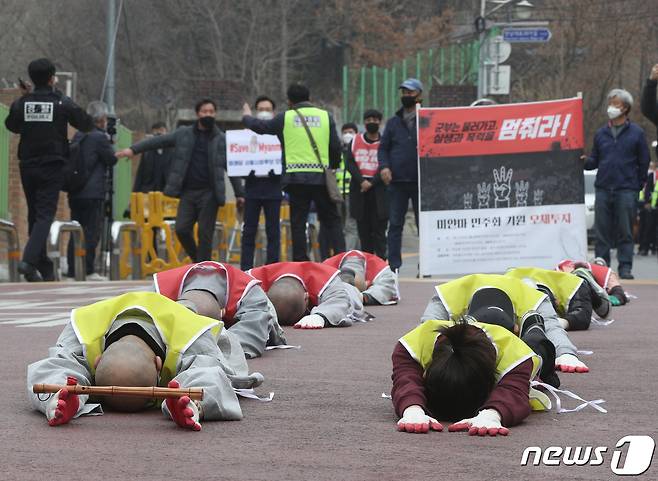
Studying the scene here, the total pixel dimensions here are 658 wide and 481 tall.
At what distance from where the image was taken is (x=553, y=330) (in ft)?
25.8

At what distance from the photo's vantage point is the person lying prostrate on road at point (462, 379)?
5969 mm

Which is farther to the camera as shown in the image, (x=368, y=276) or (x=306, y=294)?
(x=368, y=276)

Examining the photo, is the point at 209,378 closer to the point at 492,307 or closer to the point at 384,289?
the point at 492,307

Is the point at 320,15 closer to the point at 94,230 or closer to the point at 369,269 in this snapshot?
the point at 94,230

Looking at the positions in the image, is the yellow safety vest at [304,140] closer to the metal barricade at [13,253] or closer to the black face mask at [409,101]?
the black face mask at [409,101]

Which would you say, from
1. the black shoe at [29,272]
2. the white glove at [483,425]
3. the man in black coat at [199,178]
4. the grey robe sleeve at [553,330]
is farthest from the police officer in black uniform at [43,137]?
the white glove at [483,425]

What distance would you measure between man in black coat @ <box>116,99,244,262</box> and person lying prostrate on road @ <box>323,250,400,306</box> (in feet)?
11.2

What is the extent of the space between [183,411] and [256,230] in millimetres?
10193

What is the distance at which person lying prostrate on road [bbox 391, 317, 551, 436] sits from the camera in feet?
19.6

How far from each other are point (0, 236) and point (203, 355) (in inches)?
554

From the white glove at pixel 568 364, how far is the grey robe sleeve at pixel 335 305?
2.77m

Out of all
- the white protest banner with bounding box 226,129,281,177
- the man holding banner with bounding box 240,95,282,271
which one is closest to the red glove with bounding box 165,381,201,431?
the man holding banner with bounding box 240,95,282,271

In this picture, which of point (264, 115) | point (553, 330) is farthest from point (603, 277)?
point (264, 115)

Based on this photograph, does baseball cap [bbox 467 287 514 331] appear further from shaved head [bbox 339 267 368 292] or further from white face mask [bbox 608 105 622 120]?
white face mask [bbox 608 105 622 120]
